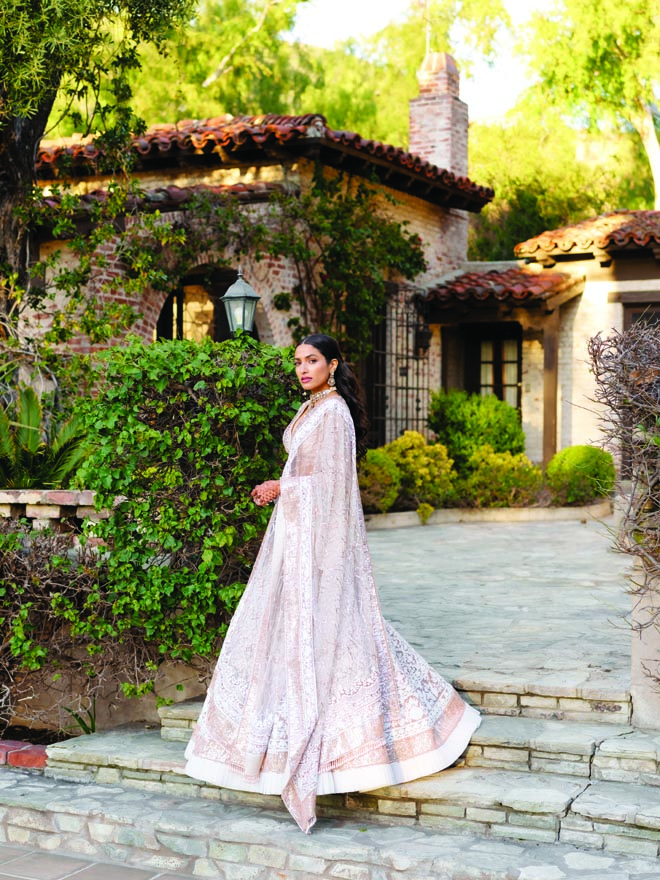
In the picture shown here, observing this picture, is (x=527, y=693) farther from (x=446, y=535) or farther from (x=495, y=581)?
(x=446, y=535)

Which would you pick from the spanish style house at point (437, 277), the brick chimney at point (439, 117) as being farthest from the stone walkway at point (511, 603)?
the brick chimney at point (439, 117)

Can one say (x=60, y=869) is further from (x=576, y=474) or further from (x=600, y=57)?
(x=600, y=57)

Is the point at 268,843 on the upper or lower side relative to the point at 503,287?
lower

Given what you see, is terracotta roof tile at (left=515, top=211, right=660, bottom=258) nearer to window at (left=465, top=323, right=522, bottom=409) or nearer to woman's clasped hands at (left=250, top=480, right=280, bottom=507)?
window at (left=465, top=323, right=522, bottom=409)

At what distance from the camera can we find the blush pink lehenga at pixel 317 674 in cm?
415

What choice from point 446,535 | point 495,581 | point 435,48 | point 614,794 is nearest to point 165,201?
point 446,535

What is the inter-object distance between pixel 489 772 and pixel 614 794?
1.72 ft

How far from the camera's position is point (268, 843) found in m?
4.14

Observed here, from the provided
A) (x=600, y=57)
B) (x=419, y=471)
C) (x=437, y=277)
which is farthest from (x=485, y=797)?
(x=600, y=57)

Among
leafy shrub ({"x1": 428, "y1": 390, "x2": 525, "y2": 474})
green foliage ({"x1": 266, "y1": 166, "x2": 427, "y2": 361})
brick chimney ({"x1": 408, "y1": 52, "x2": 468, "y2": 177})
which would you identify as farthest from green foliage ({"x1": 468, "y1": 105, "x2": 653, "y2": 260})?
green foliage ({"x1": 266, "y1": 166, "x2": 427, "y2": 361})

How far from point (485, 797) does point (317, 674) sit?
0.78m

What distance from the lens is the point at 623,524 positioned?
4.31 meters

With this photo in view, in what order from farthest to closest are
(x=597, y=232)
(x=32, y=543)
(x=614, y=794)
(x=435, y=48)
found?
(x=435, y=48)
(x=597, y=232)
(x=32, y=543)
(x=614, y=794)

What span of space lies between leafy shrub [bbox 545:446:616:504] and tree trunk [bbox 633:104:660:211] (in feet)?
34.2
